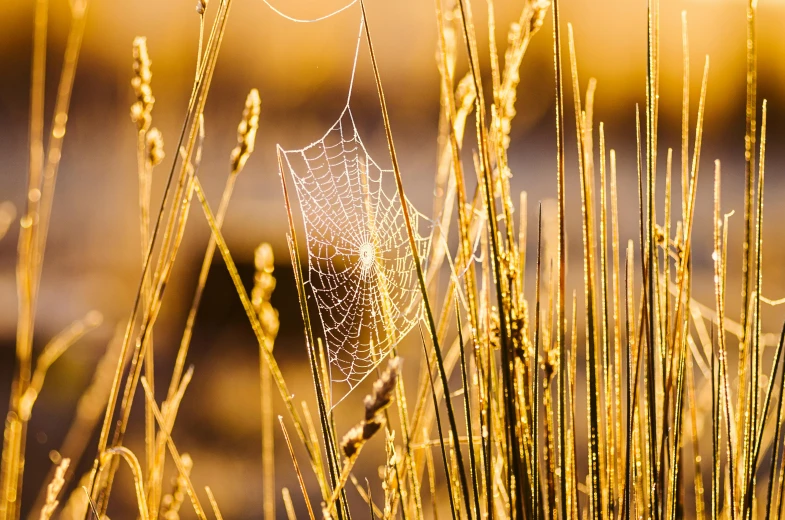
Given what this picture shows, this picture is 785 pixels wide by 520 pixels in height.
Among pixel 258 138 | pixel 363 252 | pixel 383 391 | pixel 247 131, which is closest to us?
pixel 383 391

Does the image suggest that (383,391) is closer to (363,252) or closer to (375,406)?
(375,406)

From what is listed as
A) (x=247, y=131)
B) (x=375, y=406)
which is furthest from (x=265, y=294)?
(x=375, y=406)

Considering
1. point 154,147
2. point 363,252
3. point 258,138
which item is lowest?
point 363,252

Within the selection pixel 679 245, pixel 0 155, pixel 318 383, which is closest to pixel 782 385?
pixel 679 245

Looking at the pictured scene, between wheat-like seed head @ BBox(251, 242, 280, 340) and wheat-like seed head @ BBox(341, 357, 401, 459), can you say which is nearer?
wheat-like seed head @ BBox(341, 357, 401, 459)

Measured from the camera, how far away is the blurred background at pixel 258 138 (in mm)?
2896

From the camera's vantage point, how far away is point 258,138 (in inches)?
129

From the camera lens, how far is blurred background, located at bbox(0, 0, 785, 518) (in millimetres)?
2896

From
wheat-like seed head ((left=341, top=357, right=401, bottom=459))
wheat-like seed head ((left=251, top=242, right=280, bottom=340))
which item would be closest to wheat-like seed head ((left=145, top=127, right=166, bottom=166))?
wheat-like seed head ((left=251, top=242, right=280, bottom=340))

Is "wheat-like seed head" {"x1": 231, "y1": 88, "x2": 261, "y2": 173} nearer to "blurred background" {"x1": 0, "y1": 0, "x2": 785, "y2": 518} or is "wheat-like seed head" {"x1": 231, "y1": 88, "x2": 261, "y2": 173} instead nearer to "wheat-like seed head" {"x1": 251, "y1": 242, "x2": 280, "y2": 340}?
"wheat-like seed head" {"x1": 251, "y1": 242, "x2": 280, "y2": 340}

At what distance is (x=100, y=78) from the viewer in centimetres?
300

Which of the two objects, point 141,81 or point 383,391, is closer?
point 383,391

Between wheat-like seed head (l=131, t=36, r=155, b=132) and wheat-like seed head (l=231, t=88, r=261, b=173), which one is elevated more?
wheat-like seed head (l=131, t=36, r=155, b=132)

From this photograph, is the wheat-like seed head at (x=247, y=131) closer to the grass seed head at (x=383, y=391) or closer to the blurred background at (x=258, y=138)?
the grass seed head at (x=383, y=391)
